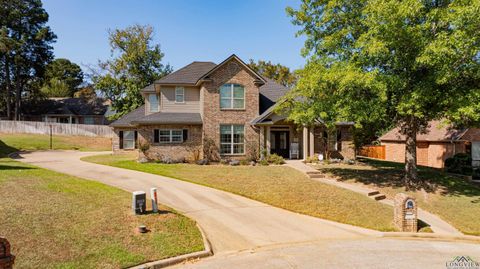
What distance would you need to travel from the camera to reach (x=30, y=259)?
21.5 ft

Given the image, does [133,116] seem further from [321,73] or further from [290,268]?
[290,268]

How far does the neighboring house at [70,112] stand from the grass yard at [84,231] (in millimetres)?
45317

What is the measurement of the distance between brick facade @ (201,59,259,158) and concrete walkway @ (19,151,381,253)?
8.13 meters

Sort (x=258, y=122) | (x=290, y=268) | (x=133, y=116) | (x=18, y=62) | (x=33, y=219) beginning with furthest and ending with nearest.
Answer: (x=18, y=62) < (x=133, y=116) < (x=258, y=122) < (x=33, y=219) < (x=290, y=268)

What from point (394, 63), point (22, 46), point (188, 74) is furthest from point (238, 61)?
point (22, 46)

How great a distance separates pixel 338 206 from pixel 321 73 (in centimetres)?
672

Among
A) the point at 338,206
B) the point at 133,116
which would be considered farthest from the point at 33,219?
the point at 133,116

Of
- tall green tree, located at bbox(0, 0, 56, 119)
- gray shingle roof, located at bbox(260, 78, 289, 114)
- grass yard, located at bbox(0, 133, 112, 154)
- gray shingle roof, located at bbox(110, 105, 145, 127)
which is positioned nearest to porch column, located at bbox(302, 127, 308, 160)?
gray shingle roof, located at bbox(260, 78, 289, 114)

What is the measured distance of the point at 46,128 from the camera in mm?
43312

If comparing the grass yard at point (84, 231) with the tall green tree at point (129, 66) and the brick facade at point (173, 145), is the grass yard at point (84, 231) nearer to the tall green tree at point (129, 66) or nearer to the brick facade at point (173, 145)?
the brick facade at point (173, 145)

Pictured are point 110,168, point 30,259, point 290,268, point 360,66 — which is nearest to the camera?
point 30,259

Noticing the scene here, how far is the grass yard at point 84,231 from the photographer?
688cm

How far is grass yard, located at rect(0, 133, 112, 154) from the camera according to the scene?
34544 millimetres

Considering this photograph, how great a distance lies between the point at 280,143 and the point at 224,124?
5.29 m
